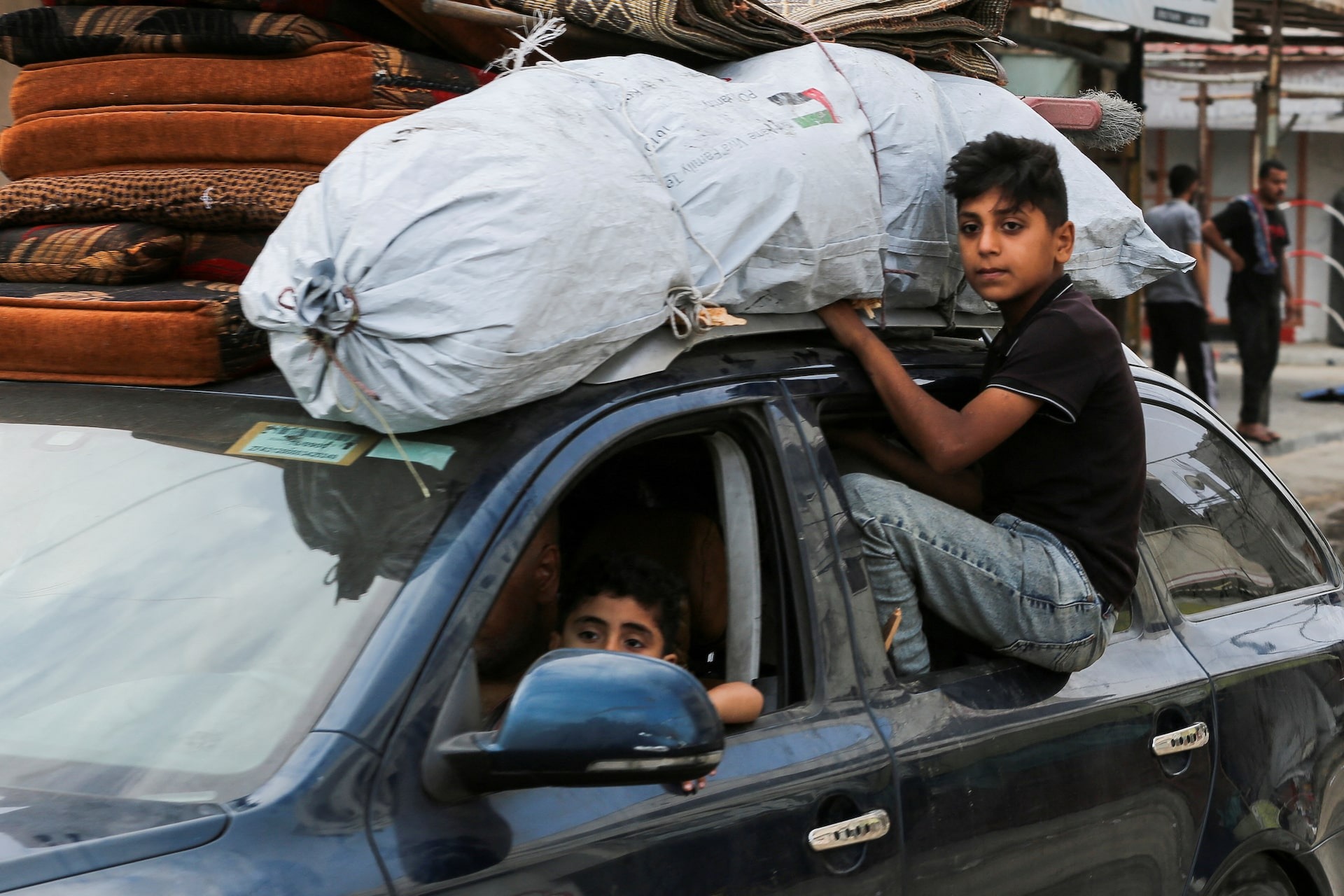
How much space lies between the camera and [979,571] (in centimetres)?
258

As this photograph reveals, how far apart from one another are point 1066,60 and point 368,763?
372 inches

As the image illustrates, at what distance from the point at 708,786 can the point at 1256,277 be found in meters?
11.0

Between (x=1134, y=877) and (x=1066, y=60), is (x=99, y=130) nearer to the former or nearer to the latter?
(x=1134, y=877)

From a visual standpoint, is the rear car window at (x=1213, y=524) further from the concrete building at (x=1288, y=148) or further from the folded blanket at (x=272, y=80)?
the concrete building at (x=1288, y=148)

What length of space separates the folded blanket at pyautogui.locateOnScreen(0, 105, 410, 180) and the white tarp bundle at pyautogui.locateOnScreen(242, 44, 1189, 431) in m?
0.56

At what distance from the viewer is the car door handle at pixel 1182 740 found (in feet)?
8.89

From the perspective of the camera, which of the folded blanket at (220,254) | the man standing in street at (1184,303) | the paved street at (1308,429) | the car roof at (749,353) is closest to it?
the car roof at (749,353)

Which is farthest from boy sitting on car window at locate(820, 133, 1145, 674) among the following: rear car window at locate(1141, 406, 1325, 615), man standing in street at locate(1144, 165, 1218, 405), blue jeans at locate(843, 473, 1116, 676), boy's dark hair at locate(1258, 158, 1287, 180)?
boy's dark hair at locate(1258, 158, 1287, 180)

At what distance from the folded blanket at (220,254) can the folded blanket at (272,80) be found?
0.91 feet

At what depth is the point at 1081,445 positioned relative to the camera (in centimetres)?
278

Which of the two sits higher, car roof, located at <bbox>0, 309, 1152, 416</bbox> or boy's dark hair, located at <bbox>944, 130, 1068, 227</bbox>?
boy's dark hair, located at <bbox>944, 130, 1068, 227</bbox>

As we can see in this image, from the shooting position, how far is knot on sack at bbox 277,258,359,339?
2018mm

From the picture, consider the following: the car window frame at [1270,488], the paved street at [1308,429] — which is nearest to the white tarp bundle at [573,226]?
the car window frame at [1270,488]

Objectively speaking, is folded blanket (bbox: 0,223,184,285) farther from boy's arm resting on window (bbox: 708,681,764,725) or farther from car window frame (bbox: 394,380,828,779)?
boy's arm resting on window (bbox: 708,681,764,725)
